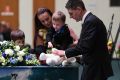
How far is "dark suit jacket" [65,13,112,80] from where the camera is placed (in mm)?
4539

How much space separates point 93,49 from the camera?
4594 mm

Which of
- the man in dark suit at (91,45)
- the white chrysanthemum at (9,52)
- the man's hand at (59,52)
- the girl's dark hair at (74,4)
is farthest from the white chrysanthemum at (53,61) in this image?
the girl's dark hair at (74,4)

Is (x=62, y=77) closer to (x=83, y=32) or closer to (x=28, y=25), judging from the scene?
(x=83, y=32)

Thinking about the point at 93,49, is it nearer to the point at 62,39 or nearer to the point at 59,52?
the point at 59,52

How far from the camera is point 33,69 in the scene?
4.68m

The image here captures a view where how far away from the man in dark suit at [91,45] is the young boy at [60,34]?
0.65 meters

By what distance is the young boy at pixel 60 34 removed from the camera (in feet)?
17.3

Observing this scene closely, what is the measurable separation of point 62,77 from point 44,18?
3.37ft

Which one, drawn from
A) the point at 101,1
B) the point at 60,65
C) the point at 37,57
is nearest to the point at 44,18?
the point at 37,57

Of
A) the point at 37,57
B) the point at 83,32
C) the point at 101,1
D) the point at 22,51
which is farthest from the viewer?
the point at 101,1

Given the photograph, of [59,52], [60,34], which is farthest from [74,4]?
[60,34]

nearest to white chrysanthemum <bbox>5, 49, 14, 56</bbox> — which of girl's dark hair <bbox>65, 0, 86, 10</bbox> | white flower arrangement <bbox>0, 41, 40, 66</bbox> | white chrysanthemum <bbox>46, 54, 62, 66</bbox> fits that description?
white flower arrangement <bbox>0, 41, 40, 66</bbox>

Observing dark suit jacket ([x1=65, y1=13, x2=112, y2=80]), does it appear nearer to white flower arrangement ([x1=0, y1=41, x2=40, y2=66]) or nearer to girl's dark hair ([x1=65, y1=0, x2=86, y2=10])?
girl's dark hair ([x1=65, y1=0, x2=86, y2=10])

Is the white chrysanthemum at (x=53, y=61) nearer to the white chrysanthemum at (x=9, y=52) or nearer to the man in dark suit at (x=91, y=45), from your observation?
the man in dark suit at (x=91, y=45)
